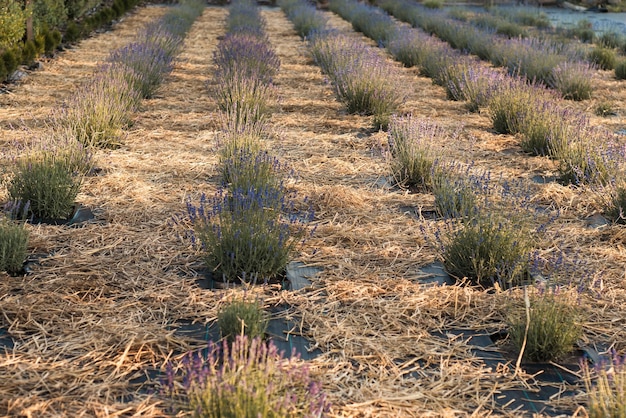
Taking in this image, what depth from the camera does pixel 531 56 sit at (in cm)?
909

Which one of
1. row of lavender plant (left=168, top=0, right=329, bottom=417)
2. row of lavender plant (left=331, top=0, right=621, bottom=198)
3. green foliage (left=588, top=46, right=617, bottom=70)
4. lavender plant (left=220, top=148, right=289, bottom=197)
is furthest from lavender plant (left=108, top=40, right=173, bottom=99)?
green foliage (left=588, top=46, right=617, bottom=70)

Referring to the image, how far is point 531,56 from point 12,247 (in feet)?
23.1

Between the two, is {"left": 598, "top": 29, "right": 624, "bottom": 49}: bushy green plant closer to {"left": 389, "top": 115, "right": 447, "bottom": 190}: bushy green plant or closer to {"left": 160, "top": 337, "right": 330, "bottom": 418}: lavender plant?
{"left": 389, "top": 115, "right": 447, "bottom": 190}: bushy green plant

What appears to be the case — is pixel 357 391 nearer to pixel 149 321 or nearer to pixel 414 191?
pixel 149 321

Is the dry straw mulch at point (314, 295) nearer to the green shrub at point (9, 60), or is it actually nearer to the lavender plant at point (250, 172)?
the lavender plant at point (250, 172)

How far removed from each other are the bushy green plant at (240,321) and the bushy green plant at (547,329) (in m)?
0.94

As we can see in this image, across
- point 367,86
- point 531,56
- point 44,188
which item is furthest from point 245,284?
point 531,56

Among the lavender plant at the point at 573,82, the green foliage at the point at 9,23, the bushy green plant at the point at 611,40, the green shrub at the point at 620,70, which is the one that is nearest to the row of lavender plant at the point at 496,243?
the lavender plant at the point at 573,82

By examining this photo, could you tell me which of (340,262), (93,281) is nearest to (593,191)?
(340,262)

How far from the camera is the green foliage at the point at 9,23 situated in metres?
7.87

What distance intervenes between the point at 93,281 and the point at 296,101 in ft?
15.2

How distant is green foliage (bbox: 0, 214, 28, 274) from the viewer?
11.3 ft

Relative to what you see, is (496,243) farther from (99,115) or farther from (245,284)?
(99,115)

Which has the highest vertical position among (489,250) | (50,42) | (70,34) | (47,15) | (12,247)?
(489,250)
